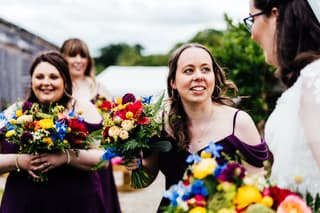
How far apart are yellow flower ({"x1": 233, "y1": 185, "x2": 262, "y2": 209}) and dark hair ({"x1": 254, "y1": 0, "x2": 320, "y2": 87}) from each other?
0.59 metres

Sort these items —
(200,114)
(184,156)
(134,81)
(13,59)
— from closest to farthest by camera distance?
1. (184,156)
2. (200,114)
3. (13,59)
4. (134,81)

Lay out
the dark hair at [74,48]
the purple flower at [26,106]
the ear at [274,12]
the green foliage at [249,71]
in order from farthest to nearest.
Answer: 1. the green foliage at [249,71]
2. the dark hair at [74,48]
3. the purple flower at [26,106]
4. the ear at [274,12]

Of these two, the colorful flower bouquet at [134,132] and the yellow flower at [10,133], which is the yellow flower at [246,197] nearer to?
the colorful flower bouquet at [134,132]

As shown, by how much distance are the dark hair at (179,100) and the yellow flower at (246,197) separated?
1.52 meters

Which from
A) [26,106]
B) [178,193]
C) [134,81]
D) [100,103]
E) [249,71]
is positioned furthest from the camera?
[134,81]

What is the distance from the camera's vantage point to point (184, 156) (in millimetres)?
3420

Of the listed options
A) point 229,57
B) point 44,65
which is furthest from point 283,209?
point 229,57

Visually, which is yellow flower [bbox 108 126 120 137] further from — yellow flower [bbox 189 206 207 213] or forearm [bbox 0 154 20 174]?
yellow flower [bbox 189 206 207 213]

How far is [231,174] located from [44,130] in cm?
223

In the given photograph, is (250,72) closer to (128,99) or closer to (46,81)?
(46,81)

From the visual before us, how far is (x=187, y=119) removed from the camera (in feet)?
11.8

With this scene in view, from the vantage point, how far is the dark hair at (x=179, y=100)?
11.4 ft

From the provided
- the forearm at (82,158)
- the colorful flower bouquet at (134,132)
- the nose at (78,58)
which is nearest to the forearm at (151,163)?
the colorful flower bouquet at (134,132)

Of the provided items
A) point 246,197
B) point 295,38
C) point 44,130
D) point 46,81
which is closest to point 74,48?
point 46,81
